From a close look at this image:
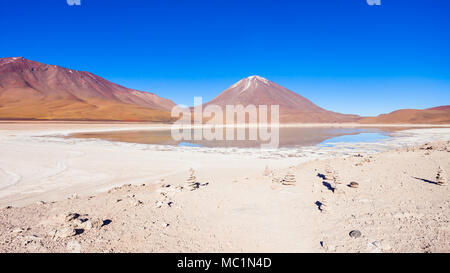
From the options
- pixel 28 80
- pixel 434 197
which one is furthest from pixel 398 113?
pixel 28 80

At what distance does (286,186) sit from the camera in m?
7.35

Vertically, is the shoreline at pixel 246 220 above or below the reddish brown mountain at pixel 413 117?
below

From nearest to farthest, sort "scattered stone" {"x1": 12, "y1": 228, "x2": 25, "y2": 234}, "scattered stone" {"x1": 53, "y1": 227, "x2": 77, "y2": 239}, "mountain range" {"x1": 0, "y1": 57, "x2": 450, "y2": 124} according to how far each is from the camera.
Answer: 1. "scattered stone" {"x1": 53, "y1": 227, "x2": 77, "y2": 239}
2. "scattered stone" {"x1": 12, "y1": 228, "x2": 25, "y2": 234}
3. "mountain range" {"x1": 0, "y1": 57, "x2": 450, "y2": 124}

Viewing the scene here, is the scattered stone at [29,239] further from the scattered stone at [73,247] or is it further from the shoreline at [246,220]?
the scattered stone at [73,247]

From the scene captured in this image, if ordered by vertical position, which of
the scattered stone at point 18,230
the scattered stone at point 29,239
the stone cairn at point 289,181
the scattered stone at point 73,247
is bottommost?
the scattered stone at point 73,247

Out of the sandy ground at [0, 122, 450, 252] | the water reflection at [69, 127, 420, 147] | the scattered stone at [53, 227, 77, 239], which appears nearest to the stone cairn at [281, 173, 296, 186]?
the sandy ground at [0, 122, 450, 252]

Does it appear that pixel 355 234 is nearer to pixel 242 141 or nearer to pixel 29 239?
pixel 29 239

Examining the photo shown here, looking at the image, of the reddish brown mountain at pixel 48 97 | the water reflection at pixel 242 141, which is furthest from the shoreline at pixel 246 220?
the reddish brown mountain at pixel 48 97

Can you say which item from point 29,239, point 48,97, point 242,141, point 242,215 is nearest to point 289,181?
point 242,215

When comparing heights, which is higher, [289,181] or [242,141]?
[242,141]

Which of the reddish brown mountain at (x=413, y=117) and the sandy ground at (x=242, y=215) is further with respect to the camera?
the reddish brown mountain at (x=413, y=117)

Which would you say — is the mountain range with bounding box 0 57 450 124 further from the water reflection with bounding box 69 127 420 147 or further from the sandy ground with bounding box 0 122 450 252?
the sandy ground with bounding box 0 122 450 252

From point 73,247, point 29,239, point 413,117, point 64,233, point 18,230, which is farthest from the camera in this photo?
point 413,117

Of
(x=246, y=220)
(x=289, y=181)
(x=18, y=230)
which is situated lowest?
(x=246, y=220)
